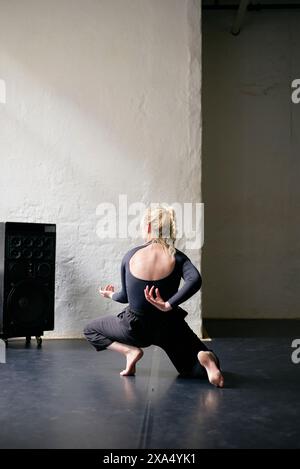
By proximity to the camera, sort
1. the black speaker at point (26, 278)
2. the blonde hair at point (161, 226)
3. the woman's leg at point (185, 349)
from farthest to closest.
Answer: the black speaker at point (26, 278)
the blonde hair at point (161, 226)
the woman's leg at point (185, 349)

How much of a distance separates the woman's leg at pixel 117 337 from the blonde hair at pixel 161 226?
523 mm

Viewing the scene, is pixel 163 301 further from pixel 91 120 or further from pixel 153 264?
pixel 91 120

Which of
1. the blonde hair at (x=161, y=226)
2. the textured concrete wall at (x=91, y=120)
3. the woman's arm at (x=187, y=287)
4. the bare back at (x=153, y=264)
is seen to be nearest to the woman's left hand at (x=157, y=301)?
the woman's arm at (x=187, y=287)

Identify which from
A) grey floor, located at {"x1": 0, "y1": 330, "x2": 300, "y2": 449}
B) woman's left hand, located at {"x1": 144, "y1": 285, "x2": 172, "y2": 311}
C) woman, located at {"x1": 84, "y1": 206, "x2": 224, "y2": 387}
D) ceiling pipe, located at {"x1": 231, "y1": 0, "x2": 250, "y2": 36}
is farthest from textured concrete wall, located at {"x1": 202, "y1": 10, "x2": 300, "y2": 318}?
woman's left hand, located at {"x1": 144, "y1": 285, "x2": 172, "y2": 311}

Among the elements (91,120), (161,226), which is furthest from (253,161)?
(161,226)

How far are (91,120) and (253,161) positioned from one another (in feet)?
8.01

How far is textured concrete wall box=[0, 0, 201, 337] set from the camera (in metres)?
5.25

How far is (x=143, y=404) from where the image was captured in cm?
293

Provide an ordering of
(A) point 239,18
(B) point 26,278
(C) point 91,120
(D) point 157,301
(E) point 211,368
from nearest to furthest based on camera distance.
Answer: (D) point 157,301 < (E) point 211,368 < (B) point 26,278 < (C) point 91,120 < (A) point 239,18

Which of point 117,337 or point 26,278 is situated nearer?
point 117,337

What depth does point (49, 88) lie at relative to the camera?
17.4 ft

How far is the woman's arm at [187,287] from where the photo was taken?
10.6 feet

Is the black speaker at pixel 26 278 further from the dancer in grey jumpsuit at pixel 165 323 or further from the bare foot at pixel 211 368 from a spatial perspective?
the bare foot at pixel 211 368

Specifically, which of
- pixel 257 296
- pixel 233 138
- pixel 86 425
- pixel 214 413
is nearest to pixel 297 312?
pixel 257 296
